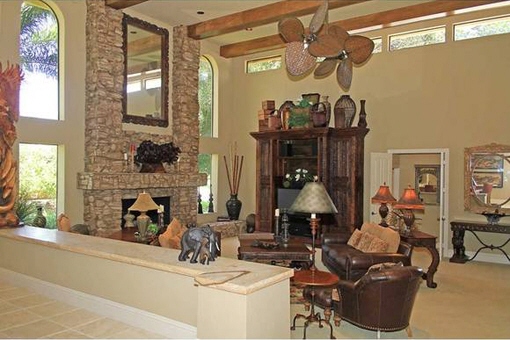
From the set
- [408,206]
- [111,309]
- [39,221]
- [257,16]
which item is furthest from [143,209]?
[257,16]

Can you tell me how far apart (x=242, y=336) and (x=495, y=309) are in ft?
12.1

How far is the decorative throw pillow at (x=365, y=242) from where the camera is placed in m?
6.01

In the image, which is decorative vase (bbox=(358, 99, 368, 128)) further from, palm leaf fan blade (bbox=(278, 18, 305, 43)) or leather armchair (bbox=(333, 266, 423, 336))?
leather armchair (bbox=(333, 266, 423, 336))

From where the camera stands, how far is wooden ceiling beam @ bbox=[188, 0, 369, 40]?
22.5 ft

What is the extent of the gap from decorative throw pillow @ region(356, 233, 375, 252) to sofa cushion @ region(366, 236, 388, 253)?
10 centimetres

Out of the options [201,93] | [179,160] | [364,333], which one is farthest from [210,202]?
[364,333]

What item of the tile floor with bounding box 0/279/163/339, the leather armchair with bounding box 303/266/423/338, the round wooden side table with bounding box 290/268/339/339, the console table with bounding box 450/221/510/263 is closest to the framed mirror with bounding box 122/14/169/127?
the tile floor with bounding box 0/279/163/339

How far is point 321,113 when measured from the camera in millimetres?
8852

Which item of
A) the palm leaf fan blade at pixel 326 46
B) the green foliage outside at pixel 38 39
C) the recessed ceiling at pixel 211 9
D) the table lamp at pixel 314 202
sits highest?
the recessed ceiling at pixel 211 9

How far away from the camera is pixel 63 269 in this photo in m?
4.28

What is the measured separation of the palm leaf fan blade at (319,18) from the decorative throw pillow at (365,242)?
3165 millimetres

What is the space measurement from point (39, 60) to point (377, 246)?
6.30 meters

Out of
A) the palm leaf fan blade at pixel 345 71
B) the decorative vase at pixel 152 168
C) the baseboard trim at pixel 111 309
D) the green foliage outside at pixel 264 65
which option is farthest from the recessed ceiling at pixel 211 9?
the baseboard trim at pixel 111 309

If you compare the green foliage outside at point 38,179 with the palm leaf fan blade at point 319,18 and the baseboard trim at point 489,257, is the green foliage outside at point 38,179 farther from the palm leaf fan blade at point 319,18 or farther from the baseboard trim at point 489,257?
the baseboard trim at point 489,257
